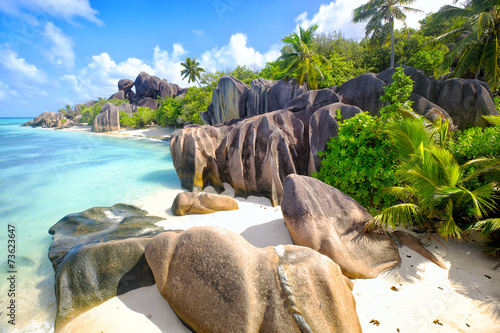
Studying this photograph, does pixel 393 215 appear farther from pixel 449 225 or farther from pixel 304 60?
pixel 304 60

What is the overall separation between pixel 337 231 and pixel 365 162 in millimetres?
2030

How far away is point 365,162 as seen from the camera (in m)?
5.38

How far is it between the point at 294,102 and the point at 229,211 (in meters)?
6.85

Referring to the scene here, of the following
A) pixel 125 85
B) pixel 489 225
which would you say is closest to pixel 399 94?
pixel 489 225

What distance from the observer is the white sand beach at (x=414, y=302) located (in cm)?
311

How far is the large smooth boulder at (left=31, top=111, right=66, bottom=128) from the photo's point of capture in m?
58.6

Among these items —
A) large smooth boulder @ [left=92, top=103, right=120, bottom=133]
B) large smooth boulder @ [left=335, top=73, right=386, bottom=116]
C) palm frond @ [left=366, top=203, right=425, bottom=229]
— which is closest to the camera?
palm frond @ [left=366, top=203, right=425, bottom=229]

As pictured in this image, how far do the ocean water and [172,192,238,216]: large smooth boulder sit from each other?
3.30 metres

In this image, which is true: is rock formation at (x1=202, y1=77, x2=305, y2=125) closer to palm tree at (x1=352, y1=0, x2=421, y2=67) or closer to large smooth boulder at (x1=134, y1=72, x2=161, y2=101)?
palm tree at (x1=352, y1=0, x2=421, y2=67)

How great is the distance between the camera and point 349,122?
5.80 m

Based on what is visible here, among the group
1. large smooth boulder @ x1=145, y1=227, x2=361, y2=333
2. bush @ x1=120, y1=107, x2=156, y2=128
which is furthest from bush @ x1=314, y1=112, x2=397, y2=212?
bush @ x1=120, y1=107, x2=156, y2=128

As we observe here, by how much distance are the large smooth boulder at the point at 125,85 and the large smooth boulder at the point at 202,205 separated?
2563 inches

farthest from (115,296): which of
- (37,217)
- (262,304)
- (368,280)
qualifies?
(37,217)

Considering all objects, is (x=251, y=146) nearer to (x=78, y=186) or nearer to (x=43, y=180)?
(x=78, y=186)
